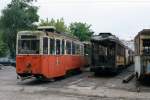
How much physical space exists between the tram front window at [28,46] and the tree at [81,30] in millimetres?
42853

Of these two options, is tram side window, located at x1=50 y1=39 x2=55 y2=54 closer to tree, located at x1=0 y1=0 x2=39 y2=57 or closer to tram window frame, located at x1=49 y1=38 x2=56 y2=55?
tram window frame, located at x1=49 y1=38 x2=56 y2=55

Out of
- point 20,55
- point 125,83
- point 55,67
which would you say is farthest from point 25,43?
point 125,83

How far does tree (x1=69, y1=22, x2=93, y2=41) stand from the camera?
2649 inches

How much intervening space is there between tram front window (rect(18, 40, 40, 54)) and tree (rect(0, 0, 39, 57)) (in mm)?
39589

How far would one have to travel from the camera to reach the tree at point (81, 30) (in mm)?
67275

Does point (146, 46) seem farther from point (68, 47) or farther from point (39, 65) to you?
point (68, 47)

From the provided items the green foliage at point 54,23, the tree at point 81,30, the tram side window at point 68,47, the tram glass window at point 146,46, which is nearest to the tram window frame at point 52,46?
the tram side window at point 68,47

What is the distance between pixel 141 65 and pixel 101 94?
434cm

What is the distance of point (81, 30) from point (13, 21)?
1113 cm

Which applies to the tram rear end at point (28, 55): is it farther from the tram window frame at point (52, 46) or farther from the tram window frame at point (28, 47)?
the tram window frame at point (52, 46)

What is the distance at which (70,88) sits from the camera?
21.0 meters

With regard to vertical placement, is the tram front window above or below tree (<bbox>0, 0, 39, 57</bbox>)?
below

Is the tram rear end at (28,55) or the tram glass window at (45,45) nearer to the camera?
the tram rear end at (28,55)

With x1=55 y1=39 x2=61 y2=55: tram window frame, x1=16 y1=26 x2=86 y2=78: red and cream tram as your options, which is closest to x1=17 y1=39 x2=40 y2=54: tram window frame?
x1=16 y1=26 x2=86 y2=78: red and cream tram
